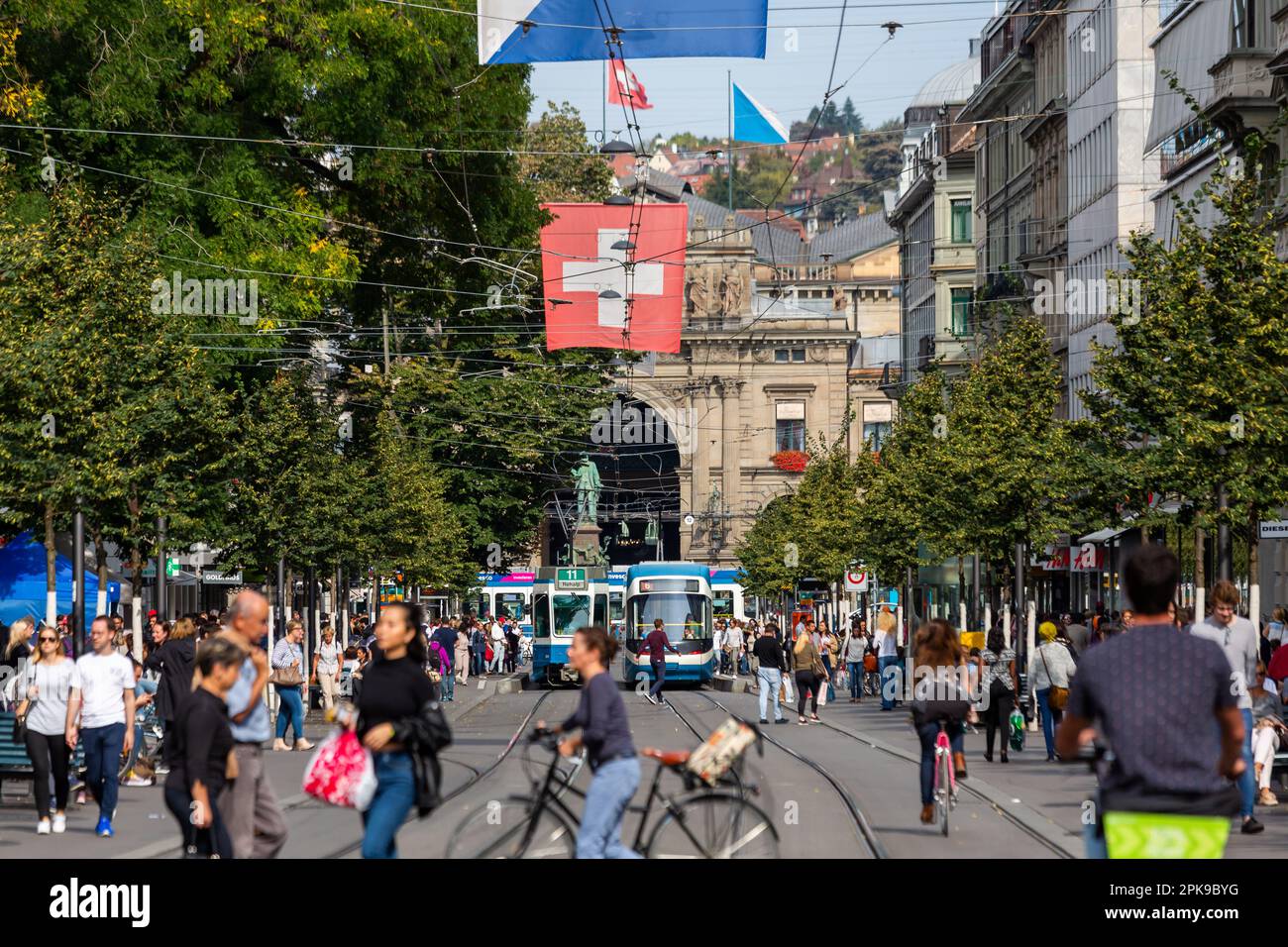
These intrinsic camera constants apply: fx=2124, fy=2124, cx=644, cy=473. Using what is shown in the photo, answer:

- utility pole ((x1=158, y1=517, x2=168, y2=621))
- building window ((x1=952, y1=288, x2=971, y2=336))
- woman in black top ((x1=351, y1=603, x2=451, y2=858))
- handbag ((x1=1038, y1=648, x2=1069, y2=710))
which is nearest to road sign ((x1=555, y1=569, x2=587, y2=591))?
utility pole ((x1=158, y1=517, x2=168, y2=621))

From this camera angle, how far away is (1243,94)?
126 ft

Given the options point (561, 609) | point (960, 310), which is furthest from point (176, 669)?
A: point (960, 310)

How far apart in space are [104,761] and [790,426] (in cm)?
10598

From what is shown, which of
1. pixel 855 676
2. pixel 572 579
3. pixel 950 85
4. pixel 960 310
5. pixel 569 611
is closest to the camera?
pixel 855 676

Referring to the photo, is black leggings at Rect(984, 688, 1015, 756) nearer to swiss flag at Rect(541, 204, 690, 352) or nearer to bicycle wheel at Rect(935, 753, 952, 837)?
swiss flag at Rect(541, 204, 690, 352)

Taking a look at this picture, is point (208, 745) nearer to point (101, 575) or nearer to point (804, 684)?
point (101, 575)

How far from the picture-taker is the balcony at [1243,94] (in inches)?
1491

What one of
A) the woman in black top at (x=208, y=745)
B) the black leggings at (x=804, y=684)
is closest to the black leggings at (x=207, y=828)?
the woman in black top at (x=208, y=745)

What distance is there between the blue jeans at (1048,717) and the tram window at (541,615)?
33218mm

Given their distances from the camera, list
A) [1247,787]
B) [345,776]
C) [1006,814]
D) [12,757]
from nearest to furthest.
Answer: [345,776]
[1247,787]
[1006,814]
[12,757]

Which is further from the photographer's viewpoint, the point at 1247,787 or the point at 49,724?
the point at 49,724

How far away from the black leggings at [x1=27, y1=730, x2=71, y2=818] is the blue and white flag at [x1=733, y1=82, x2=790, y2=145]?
1474cm

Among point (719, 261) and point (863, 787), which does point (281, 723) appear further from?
point (719, 261)

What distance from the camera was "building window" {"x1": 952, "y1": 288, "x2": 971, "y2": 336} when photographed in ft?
273
